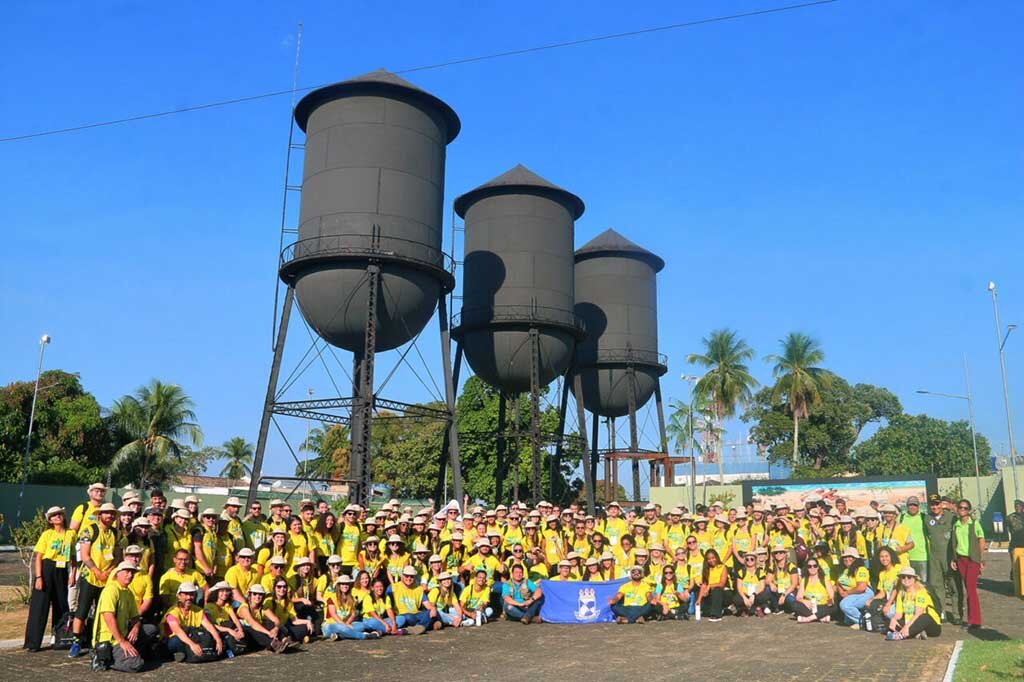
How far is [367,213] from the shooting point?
25766 millimetres

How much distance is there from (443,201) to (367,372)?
6.38 m

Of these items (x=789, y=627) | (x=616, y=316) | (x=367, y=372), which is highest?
(x=616, y=316)

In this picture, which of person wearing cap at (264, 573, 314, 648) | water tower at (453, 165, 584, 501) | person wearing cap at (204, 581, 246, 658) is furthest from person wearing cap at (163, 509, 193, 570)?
water tower at (453, 165, 584, 501)

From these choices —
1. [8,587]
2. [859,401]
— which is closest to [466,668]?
[8,587]

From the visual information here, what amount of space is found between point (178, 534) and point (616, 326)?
99.1 feet

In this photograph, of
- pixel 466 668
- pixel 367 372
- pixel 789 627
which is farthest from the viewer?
pixel 367 372

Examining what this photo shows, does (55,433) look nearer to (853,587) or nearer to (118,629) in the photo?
(118,629)

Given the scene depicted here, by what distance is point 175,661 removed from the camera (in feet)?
35.8

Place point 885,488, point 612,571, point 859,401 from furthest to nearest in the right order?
point 859,401 → point 885,488 → point 612,571

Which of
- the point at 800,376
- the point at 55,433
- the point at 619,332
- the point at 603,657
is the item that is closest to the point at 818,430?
the point at 800,376

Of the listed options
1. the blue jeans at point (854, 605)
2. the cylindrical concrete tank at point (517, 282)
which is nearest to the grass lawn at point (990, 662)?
the blue jeans at point (854, 605)

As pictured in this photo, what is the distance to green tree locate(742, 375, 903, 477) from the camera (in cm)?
7325

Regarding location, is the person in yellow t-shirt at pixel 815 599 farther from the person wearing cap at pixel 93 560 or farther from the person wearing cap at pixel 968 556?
the person wearing cap at pixel 93 560

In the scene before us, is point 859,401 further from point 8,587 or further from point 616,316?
point 8,587
